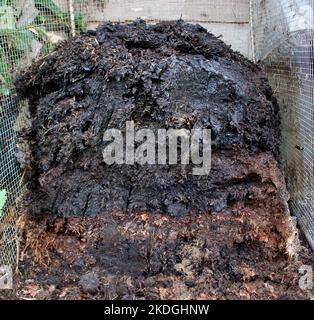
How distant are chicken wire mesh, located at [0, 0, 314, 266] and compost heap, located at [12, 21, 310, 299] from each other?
111 mm

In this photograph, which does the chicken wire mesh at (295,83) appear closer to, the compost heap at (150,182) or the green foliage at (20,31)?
the compost heap at (150,182)

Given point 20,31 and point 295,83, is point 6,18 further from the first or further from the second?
point 295,83

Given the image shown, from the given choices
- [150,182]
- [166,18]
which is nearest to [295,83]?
[150,182]

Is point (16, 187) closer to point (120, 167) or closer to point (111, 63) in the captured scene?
point (120, 167)

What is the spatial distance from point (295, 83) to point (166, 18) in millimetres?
1220

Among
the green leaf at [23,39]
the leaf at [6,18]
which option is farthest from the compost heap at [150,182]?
the leaf at [6,18]

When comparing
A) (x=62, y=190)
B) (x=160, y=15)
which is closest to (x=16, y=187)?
(x=62, y=190)

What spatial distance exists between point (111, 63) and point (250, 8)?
137 centimetres

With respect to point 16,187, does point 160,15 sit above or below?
above

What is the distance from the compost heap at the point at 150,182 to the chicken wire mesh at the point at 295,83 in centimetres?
14

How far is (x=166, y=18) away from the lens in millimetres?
3053

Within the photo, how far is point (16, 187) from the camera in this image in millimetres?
2250

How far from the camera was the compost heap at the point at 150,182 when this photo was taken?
1.93 m

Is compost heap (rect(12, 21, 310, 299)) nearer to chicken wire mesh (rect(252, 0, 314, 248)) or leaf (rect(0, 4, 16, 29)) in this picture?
chicken wire mesh (rect(252, 0, 314, 248))
